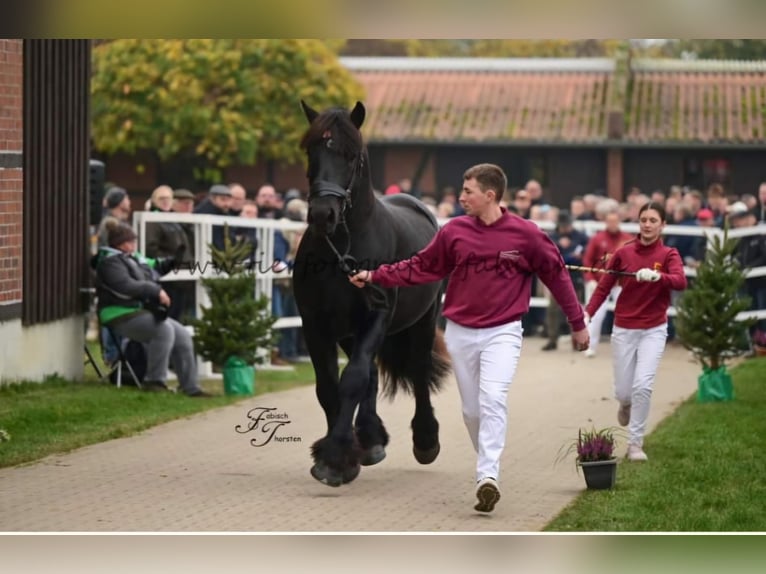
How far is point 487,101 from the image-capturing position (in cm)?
3064

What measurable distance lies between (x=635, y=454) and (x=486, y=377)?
2351 millimetres

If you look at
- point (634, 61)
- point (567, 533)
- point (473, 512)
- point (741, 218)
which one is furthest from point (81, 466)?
point (634, 61)

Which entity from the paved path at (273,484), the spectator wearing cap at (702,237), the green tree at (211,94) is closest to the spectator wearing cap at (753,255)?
the spectator wearing cap at (702,237)

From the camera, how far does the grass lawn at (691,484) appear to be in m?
7.80

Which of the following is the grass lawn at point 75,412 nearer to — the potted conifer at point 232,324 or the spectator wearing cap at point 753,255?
the potted conifer at point 232,324

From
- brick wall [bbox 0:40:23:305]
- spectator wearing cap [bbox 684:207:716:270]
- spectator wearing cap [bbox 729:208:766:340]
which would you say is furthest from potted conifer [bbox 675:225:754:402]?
brick wall [bbox 0:40:23:305]

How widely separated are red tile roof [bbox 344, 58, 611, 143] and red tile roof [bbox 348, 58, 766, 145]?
0.02m

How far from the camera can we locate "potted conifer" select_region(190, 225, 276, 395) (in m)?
13.1

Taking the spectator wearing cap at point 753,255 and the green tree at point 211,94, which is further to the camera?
the green tree at point 211,94

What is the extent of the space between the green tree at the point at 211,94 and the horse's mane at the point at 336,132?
59.5 feet

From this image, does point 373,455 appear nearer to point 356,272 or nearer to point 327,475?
point 327,475

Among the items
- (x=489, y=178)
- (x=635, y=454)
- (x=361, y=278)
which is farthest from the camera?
(x=635, y=454)

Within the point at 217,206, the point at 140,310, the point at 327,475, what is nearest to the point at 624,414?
the point at 327,475

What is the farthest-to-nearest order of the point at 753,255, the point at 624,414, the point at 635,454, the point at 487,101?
1. the point at 487,101
2. the point at 753,255
3. the point at 624,414
4. the point at 635,454
